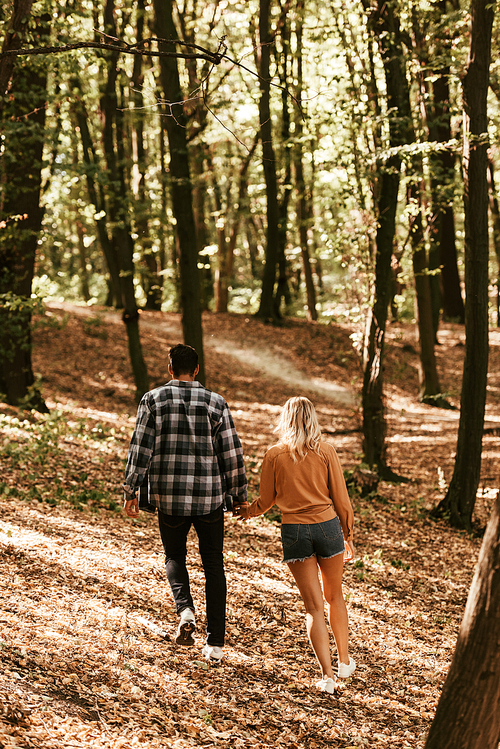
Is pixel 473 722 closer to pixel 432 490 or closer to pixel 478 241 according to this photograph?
pixel 478 241

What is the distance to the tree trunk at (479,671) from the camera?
284cm

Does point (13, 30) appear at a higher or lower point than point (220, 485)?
higher

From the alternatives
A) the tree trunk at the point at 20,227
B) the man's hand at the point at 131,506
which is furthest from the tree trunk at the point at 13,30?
the man's hand at the point at 131,506

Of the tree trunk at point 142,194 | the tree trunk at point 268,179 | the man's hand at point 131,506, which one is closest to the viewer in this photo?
the man's hand at point 131,506

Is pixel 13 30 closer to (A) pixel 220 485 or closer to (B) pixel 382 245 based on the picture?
(A) pixel 220 485

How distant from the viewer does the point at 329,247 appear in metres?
10.2

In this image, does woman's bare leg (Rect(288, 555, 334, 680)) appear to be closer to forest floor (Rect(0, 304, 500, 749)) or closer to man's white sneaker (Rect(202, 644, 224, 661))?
forest floor (Rect(0, 304, 500, 749))

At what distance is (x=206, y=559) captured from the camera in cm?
421

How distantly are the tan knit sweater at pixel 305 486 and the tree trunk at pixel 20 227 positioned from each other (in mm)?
6354

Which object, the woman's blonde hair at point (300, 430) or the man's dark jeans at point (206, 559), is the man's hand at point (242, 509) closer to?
the man's dark jeans at point (206, 559)

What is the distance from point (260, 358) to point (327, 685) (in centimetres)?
1618

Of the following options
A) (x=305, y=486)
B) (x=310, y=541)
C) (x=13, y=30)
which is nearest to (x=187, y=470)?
(x=305, y=486)

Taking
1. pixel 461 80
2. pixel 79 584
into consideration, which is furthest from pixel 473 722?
pixel 461 80

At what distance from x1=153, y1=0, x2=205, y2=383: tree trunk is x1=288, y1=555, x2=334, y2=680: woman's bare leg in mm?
7477
